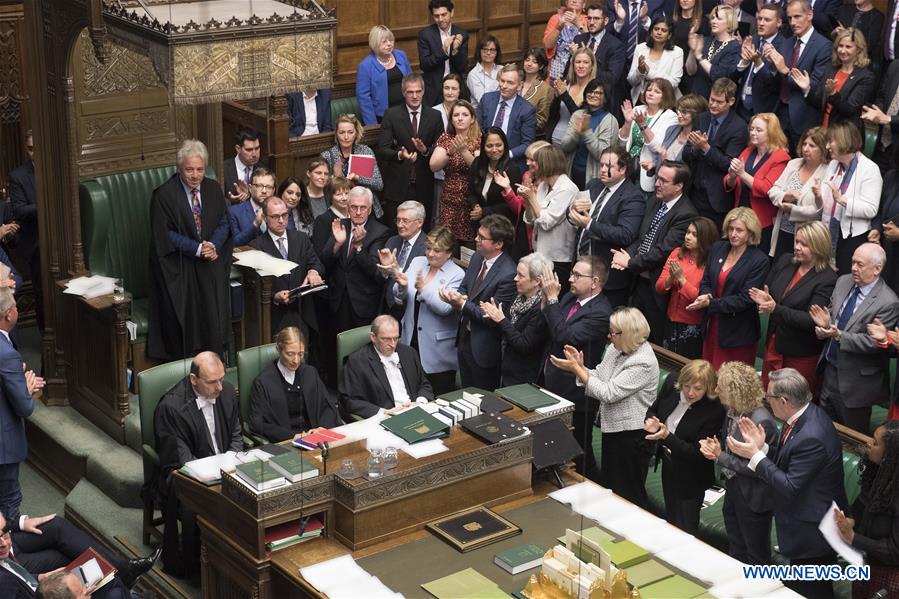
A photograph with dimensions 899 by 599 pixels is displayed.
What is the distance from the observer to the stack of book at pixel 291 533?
5.59 meters

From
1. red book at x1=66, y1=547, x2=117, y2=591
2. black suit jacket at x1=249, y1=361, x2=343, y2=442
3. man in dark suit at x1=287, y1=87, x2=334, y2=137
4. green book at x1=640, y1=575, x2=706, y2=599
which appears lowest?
red book at x1=66, y1=547, x2=117, y2=591

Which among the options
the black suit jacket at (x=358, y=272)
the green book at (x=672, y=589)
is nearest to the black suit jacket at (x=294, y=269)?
the black suit jacket at (x=358, y=272)

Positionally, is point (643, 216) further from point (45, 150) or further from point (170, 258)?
point (45, 150)

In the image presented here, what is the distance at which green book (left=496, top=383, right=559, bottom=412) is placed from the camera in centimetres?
646

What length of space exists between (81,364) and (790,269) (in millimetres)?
3863

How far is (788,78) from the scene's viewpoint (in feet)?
28.6

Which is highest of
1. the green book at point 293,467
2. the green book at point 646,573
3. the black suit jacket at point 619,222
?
the black suit jacket at point 619,222

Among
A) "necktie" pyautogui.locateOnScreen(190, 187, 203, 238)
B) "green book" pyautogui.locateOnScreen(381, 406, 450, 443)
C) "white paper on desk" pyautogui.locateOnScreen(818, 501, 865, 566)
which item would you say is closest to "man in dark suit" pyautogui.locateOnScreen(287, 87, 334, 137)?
"necktie" pyautogui.locateOnScreen(190, 187, 203, 238)

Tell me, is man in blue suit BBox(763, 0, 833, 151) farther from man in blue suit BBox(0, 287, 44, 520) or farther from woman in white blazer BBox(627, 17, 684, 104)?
man in blue suit BBox(0, 287, 44, 520)

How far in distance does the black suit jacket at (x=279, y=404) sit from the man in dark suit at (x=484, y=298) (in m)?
0.93

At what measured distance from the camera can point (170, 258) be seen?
25.6 ft

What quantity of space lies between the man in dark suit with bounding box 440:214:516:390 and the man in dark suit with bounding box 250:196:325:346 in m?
0.86

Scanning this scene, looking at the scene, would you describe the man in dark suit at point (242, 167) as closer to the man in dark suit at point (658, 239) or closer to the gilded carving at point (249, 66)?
the gilded carving at point (249, 66)

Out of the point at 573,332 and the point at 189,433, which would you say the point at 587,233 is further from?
the point at 189,433
